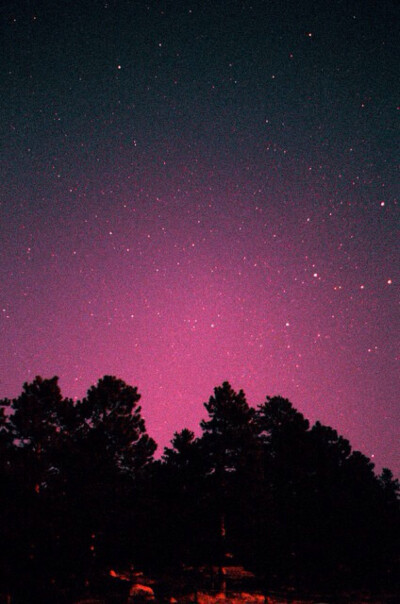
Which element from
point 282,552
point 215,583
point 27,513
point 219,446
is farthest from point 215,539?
point 27,513

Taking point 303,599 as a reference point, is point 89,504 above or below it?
above

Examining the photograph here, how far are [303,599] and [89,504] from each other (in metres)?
14.4

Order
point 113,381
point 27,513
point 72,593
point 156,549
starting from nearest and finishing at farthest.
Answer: point 72,593 < point 27,513 < point 113,381 < point 156,549

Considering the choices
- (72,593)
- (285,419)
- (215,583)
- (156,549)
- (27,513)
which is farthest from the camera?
(285,419)

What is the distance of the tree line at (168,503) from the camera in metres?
21.8

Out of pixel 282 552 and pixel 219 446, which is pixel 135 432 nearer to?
pixel 219 446

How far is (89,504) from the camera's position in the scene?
22641 mm

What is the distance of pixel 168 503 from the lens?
99.7ft

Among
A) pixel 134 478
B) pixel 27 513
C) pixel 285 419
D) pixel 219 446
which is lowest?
pixel 27 513

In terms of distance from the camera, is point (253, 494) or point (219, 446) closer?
point (253, 494)

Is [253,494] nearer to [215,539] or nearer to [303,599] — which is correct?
[215,539]

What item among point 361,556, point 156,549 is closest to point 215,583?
point 156,549

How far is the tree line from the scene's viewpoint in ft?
71.5

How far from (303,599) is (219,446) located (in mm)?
10198
